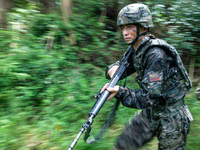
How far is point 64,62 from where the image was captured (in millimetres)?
4441

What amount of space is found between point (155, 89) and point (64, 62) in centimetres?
278

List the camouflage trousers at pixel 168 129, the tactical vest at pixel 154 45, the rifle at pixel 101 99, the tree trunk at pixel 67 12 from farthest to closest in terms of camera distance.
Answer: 1. the tree trunk at pixel 67 12
2. the camouflage trousers at pixel 168 129
3. the tactical vest at pixel 154 45
4. the rifle at pixel 101 99

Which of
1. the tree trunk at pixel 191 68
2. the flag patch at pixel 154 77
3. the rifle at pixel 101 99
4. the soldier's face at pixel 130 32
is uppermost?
the soldier's face at pixel 130 32

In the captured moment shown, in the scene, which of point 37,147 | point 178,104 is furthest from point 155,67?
point 37,147

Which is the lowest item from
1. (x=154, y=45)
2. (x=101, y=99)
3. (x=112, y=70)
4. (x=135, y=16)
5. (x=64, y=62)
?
(x=64, y=62)

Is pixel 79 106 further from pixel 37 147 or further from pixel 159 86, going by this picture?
pixel 159 86

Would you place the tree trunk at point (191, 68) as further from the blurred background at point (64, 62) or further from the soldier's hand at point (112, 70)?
the soldier's hand at point (112, 70)

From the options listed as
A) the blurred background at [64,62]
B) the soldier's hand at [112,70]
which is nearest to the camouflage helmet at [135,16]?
the soldier's hand at [112,70]

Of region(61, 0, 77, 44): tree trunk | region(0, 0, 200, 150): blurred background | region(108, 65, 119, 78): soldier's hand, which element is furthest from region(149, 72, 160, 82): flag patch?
region(61, 0, 77, 44): tree trunk

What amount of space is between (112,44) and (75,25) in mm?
1069

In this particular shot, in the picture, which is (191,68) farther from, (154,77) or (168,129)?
(154,77)

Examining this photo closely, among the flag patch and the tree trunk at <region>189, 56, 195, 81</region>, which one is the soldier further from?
the tree trunk at <region>189, 56, 195, 81</region>

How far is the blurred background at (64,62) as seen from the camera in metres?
3.24

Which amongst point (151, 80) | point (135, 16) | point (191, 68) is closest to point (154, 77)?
point (151, 80)
